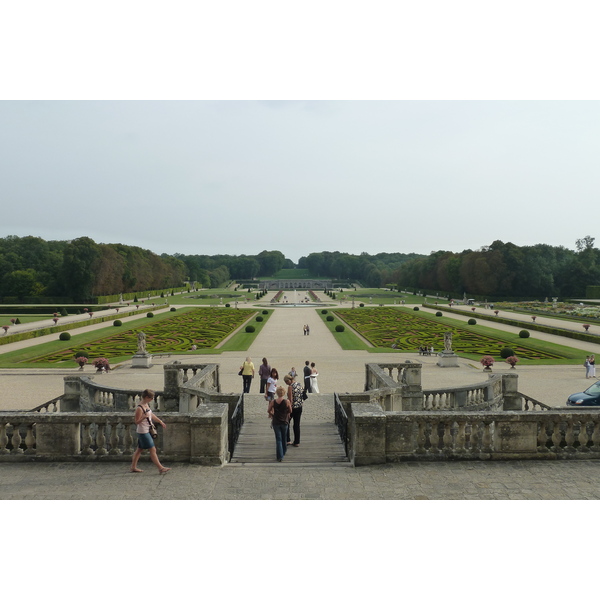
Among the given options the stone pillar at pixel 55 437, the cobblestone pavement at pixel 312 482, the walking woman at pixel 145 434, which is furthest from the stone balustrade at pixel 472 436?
the stone pillar at pixel 55 437

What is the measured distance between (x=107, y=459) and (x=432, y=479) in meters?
5.31

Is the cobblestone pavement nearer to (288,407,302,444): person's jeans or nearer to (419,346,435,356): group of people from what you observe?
(288,407,302,444): person's jeans

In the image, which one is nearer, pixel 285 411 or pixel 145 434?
pixel 145 434

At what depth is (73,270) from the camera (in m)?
82.2

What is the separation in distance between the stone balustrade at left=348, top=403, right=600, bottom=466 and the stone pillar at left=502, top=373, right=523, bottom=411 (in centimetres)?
708

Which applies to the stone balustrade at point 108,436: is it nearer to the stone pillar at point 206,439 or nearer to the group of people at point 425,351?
the stone pillar at point 206,439

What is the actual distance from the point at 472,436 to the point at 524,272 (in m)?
85.8

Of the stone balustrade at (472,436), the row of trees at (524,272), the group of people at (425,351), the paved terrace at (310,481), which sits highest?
the row of trees at (524,272)

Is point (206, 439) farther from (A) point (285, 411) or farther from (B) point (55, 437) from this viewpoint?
(B) point (55, 437)

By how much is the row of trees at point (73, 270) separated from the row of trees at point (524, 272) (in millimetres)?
63671

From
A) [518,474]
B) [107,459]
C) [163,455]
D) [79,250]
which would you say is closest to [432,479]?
[518,474]

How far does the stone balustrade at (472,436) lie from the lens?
8.29m

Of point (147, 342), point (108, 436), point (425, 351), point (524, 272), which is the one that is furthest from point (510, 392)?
point (524, 272)

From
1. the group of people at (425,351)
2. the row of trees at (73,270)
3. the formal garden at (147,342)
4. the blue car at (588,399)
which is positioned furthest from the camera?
the row of trees at (73,270)
